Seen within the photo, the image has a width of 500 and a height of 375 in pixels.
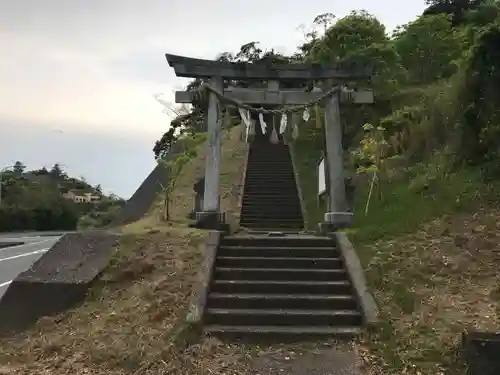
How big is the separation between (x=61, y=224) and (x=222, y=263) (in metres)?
36.1

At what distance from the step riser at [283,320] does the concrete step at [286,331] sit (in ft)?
0.42

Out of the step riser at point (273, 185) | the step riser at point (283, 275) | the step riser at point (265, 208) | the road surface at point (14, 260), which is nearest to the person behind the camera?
the step riser at point (283, 275)

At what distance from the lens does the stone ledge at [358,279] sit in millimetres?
5750

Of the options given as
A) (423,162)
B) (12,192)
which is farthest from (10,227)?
(423,162)

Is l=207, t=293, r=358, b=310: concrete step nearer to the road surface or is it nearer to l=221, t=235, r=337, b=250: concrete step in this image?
l=221, t=235, r=337, b=250: concrete step

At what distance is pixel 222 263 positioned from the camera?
23.9 feet

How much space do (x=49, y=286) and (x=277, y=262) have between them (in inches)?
128

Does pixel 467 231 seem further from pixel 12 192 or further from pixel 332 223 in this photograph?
pixel 12 192

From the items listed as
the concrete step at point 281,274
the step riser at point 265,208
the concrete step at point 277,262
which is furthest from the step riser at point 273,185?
the concrete step at point 281,274

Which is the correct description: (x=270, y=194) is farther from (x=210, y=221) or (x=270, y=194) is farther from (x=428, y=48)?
(x=428, y=48)

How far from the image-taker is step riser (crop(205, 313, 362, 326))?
5926mm

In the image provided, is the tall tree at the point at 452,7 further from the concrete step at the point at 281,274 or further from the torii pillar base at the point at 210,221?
the concrete step at the point at 281,274

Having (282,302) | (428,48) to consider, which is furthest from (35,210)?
(282,302)

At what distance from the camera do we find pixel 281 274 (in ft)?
22.8
